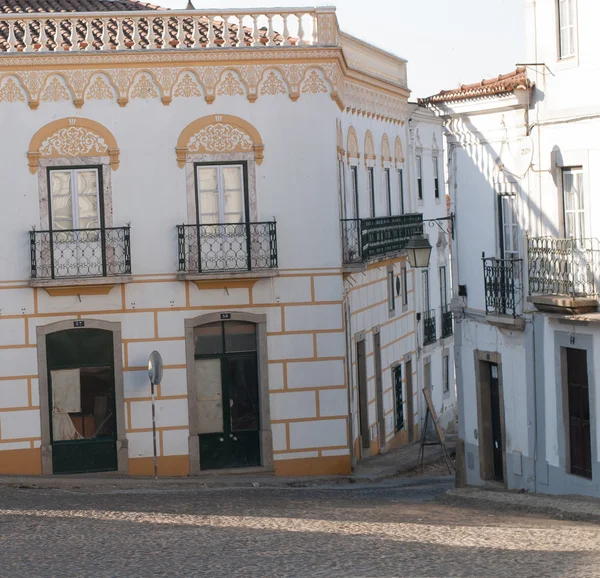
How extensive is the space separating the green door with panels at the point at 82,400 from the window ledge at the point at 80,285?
0.67 m

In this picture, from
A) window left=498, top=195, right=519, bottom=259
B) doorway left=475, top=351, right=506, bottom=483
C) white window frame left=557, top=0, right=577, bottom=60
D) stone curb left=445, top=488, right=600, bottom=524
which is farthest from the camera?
doorway left=475, top=351, right=506, bottom=483

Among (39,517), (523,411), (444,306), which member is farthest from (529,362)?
(444,306)

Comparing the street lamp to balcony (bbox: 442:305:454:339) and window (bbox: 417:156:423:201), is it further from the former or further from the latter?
balcony (bbox: 442:305:454:339)

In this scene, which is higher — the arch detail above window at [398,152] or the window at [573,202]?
the arch detail above window at [398,152]

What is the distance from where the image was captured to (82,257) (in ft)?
75.4

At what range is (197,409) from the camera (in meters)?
23.5

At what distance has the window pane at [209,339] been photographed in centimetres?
2356

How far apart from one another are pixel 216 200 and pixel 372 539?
33.2ft

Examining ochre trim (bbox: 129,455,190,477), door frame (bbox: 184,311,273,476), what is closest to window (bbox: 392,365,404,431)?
door frame (bbox: 184,311,273,476)

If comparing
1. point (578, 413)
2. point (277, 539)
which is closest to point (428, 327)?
point (578, 413)

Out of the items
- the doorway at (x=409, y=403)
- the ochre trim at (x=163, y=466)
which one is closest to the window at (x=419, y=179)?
the doorway at (x=409, y=403)

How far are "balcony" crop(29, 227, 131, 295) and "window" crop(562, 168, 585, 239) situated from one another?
738 centimetres

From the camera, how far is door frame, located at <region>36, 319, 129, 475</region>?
23.0 meters

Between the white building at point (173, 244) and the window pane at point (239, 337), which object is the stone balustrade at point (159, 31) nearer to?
the white building at point (173, 244)
